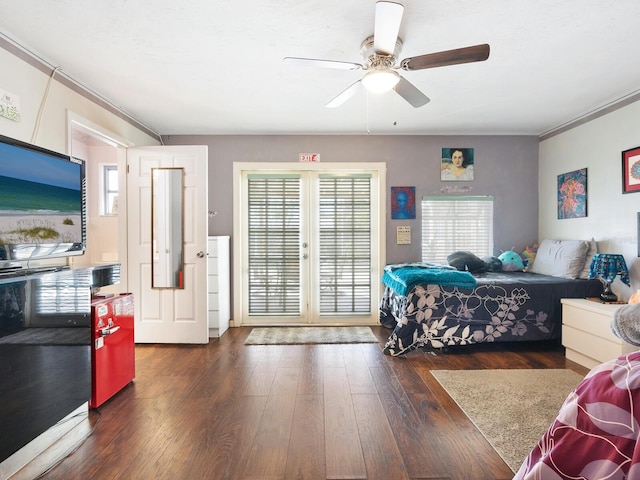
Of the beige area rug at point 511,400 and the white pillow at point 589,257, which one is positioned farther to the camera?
the white pillow at point 589,257

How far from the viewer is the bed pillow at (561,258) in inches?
140

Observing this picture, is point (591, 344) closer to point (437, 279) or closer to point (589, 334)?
point (589, 334)

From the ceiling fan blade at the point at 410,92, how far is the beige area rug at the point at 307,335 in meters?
2.46

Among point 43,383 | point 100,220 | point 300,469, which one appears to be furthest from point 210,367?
point 100,220

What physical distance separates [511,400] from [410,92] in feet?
7.34

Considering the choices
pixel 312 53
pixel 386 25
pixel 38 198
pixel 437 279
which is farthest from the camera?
pixel 437 279

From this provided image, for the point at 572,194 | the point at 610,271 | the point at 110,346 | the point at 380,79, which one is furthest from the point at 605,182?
the point at 110,346

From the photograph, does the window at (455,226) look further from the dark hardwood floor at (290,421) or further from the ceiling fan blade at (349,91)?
the ceiling fan blade at (349,91)

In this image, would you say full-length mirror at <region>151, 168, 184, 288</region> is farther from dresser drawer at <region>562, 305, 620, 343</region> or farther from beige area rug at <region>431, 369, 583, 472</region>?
dresser drawer at <region>562, 305, 620, 343</region>

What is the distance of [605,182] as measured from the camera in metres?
3.45

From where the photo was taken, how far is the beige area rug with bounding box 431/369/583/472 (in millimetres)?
1868

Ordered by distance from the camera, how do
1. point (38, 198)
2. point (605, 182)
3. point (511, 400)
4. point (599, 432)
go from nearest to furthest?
1. point (599, 432)
2. point (38, 198)
3. point (511, 400)
4. point (605, 182)

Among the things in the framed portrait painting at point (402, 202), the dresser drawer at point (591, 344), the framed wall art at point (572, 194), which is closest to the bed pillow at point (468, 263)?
the framed portrait painting at point (402, 202)

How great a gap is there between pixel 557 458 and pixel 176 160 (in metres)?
3.70
